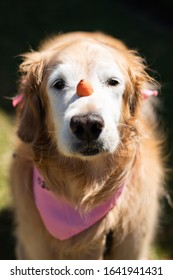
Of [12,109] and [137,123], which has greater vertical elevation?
[137,123]

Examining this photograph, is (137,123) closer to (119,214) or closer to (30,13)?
(119,214)

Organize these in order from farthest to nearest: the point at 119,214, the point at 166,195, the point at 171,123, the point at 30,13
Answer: the point at 30,13, the point at 171,123, the point at 166,195, the point at 119,214

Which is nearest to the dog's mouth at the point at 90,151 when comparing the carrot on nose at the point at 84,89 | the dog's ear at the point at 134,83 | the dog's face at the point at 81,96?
the dog's face at the point at 81,96

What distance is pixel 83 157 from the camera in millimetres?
2756

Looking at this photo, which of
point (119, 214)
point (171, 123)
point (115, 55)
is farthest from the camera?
point (171, 123)

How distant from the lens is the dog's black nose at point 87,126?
2551 mm

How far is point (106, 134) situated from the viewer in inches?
105

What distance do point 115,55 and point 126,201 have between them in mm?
915

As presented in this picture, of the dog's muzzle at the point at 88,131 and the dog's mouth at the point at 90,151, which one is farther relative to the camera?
the dog's mouth at the point at 90,151

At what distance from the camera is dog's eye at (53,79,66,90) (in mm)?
2785

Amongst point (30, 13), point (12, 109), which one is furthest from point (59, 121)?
point (30, 13)

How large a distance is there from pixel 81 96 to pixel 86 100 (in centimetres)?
4

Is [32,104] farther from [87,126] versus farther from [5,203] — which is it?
[5,203]

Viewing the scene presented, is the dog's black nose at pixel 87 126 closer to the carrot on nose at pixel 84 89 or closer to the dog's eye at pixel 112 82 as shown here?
the carrot on nose at pixel 84 89
